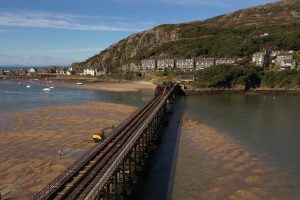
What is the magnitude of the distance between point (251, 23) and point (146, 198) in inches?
7122

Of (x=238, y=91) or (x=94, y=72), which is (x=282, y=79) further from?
(x=94, y=72)

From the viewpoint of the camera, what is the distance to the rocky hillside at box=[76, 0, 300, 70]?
140 metres

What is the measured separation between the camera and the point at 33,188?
2566cm

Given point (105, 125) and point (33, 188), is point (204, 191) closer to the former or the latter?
point (33, 188)

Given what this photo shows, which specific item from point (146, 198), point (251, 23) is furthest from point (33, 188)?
point (251, 23)

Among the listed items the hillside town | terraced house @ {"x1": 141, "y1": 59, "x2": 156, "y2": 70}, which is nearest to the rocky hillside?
the hillside town

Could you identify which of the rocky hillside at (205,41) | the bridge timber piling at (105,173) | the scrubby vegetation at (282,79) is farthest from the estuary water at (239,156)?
the rocky hillside at (205,41)

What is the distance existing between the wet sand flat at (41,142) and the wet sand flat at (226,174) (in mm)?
9066

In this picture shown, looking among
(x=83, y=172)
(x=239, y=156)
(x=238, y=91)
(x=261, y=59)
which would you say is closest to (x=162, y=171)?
(x=83, y=172)

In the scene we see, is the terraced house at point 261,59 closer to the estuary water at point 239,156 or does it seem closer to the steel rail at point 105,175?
the estuary water at point 239,156

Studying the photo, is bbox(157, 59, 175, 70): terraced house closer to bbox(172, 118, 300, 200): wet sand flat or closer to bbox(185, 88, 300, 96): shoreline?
bbox(185, 88, 300, 96): shoreline

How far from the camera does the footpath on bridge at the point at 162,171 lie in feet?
82.2

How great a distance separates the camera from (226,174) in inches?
1146

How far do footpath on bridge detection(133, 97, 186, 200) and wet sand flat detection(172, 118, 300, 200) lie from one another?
21.0 inches
